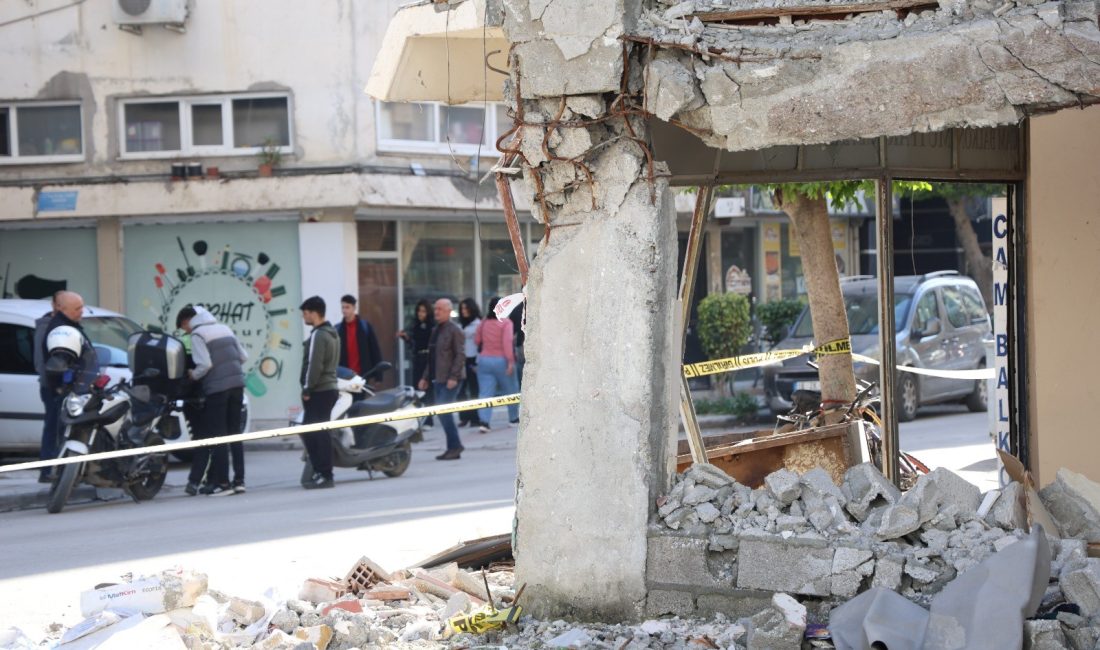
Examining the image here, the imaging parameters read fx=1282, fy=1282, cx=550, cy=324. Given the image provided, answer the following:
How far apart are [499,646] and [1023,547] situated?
2.31 metres

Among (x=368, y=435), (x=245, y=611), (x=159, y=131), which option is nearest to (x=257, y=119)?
(x=159, y=131)

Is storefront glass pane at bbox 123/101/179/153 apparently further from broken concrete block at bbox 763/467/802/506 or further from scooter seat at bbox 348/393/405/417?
broken concrete block at bbox 763/467/802/506

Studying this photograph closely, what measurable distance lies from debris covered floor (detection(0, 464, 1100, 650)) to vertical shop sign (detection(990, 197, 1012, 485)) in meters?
1.79

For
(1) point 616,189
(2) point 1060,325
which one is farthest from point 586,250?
(2) point 1060,325

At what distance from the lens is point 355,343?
16672 mm

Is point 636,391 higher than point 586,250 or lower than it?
lower

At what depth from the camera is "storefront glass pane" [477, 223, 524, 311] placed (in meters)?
22.0

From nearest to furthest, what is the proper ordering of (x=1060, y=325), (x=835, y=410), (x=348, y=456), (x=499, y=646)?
(x=499, y=646) < (x=1060, y=325) < (x=835, y=410) < (x=348, y=456)

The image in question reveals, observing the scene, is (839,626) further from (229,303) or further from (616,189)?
(229,303)

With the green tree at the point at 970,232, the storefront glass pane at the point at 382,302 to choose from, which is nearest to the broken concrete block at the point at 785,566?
the storefront glass pane at the point at 382,302

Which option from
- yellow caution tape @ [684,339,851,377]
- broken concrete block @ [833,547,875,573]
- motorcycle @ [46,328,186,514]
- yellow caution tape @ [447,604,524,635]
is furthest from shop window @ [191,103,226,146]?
broken concrete block @ [833,547,875,573]

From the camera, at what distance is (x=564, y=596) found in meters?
6.07

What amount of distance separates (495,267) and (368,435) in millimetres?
9150

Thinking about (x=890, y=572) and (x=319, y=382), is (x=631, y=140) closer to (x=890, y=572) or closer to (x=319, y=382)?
(x=890, y=572)
